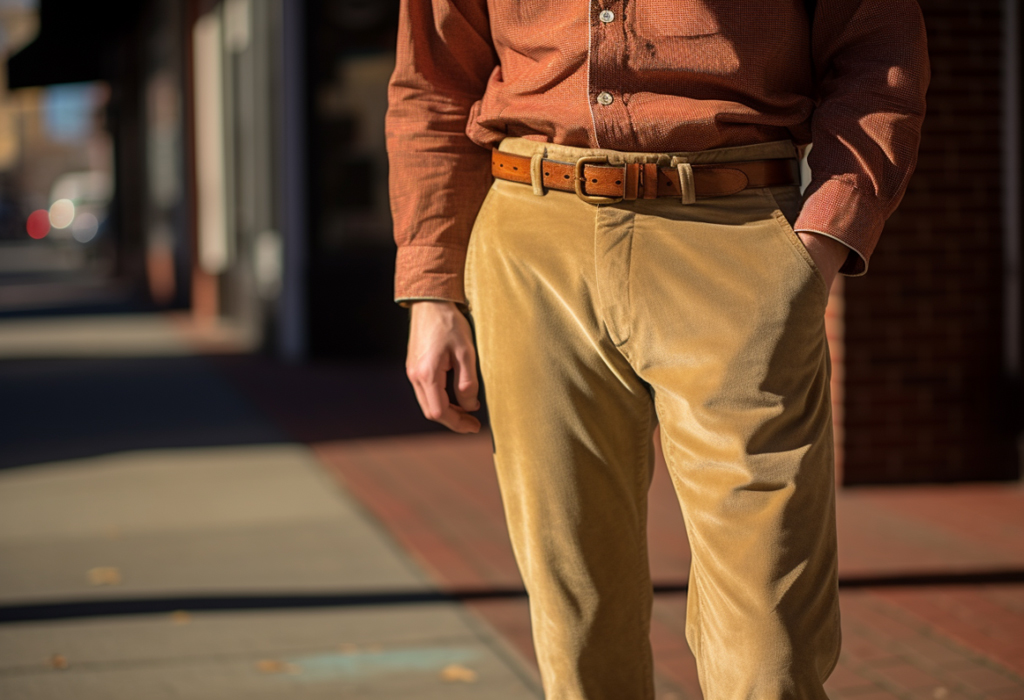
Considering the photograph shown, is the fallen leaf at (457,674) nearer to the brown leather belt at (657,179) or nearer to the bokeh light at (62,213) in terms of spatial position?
the brown leather belt at (657,179)

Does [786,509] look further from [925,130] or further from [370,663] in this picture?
[925,130]

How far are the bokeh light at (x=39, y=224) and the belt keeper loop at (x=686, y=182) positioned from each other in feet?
161

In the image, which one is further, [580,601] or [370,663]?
[370,663]

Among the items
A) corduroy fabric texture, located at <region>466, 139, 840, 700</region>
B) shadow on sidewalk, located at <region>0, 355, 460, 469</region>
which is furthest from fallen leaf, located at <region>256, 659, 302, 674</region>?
shadow on sidewalk, located at <region>0, 355, 460, 469</region>

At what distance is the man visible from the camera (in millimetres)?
1849

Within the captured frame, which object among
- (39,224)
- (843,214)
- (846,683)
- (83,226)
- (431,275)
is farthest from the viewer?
(39,224)

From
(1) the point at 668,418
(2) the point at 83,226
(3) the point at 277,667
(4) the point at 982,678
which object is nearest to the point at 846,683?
(4) the point at 982,678

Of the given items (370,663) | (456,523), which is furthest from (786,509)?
(456,523)

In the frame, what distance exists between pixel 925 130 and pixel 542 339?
12.7ft

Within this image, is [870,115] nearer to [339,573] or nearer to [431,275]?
[431,275]

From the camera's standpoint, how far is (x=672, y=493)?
5594 millimetres

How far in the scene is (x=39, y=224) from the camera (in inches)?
1914

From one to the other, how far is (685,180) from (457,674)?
197 cm

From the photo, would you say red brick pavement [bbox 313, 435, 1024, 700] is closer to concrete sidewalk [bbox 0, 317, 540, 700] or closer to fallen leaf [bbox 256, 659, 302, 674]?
concrete sidewalk [bbox 0, 317, 540, 700]
